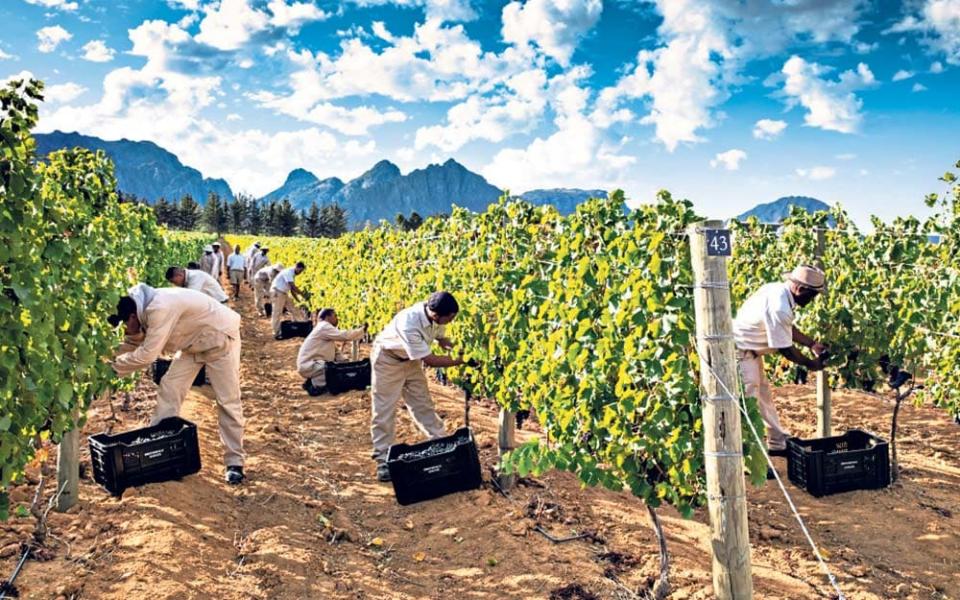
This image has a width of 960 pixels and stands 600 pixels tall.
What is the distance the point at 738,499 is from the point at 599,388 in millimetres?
1029

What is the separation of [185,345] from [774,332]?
4.78m

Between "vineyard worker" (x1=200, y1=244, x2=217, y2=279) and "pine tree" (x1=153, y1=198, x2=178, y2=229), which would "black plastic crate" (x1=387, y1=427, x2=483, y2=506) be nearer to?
"vineyard worker" (x1=200, y1=244, x2=217, y2=279)

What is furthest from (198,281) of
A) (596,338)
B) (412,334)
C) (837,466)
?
(837,466)

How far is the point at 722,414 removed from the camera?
3.30 m

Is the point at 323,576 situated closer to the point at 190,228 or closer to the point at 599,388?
the point at 599,388

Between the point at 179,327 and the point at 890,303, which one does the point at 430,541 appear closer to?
the point at 179,327

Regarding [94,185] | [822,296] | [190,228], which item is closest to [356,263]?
[94,185]

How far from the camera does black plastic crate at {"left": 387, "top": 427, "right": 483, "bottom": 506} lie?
209 inches

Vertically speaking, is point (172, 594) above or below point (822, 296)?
below

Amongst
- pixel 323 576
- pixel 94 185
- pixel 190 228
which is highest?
pixel 190 228

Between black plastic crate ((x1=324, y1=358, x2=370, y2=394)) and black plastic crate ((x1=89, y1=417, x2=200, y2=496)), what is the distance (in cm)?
347

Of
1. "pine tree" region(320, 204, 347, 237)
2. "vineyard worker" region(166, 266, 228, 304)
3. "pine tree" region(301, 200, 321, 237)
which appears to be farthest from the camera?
"pine tree" region(320, 204, 347, 237)

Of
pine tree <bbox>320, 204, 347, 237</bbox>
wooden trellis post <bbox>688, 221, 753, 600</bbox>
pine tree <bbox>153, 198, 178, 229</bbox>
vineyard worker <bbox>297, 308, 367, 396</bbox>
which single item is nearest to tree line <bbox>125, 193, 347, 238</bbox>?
pine tree <bbox>320, 204, 347, 237</bbox>

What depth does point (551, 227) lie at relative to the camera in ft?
19.1
